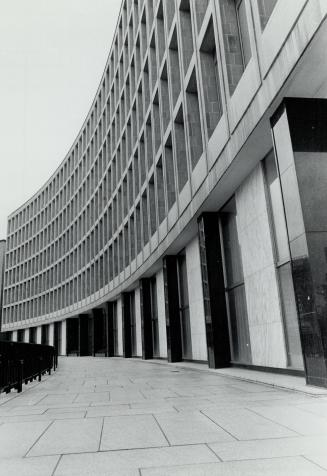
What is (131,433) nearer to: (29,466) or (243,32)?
(29,466)

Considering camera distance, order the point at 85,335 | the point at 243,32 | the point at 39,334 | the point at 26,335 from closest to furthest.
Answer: the point at 243,32
the point at 85,335
the point at 39,334
the point at 26,335

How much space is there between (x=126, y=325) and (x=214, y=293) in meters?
19.5

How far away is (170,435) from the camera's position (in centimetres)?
507

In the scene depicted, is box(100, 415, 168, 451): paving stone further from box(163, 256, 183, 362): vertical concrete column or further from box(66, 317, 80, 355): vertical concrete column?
box(66, 317, 80, 355): vertical concrete column

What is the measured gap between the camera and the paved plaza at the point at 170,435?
384 cm

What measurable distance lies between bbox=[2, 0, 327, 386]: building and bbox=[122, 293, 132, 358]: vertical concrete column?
0.16m

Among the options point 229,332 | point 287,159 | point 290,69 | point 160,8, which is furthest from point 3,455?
point 160,8

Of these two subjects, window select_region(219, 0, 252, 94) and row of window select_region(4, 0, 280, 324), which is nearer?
window select_region(219, 0, 252, 94)

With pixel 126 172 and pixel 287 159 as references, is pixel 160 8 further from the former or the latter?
pixel 287 159

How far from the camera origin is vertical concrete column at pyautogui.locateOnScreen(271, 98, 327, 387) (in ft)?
25.3

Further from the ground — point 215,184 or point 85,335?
point 215,184

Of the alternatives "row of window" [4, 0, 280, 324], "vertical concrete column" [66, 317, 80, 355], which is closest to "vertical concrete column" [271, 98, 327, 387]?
"row of window" [4, 0, 280, 324]

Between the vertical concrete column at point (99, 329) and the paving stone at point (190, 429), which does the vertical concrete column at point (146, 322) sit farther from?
the paving stone at point (190, 429)

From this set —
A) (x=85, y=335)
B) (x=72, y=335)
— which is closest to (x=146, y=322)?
(x=85, y=335)
